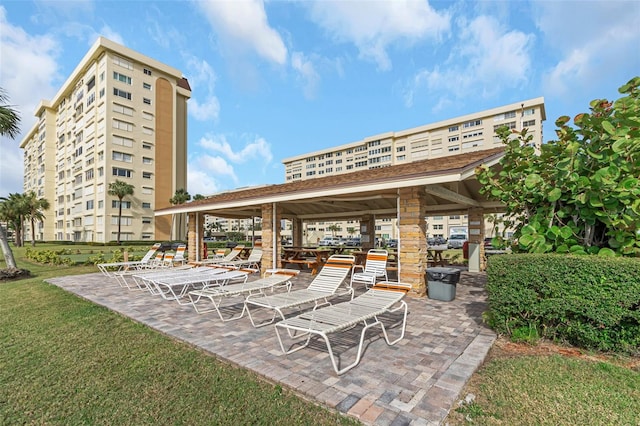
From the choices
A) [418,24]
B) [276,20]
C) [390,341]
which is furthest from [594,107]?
[276,20]

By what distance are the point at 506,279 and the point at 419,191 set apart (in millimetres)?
3325

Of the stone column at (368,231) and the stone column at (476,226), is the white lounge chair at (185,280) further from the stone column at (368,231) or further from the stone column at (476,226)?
the stone column at (368,231)

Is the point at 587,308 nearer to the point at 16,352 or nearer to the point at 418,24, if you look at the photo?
the point at 16,352

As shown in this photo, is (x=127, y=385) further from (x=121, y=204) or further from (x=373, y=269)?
(x=121, y=204)

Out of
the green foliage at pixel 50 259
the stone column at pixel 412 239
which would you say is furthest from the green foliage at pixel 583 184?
the green foliage at pixel 50 259

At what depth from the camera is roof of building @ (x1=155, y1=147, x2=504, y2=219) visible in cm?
652

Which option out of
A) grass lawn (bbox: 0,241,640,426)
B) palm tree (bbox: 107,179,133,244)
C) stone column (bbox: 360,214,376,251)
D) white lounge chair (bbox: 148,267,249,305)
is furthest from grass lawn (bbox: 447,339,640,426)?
palm tree (bbox: 107,179,133,244)

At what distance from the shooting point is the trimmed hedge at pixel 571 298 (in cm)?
354

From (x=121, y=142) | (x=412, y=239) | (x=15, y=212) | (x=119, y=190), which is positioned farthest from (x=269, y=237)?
(x=15, y=212)

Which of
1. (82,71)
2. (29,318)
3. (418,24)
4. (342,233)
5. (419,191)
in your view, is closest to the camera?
(29,318)

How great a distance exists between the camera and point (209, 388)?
306 centimetres

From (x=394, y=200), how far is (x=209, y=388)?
10.0m

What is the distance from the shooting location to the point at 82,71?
43.8 metres

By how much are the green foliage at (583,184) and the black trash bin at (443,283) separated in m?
2.12
